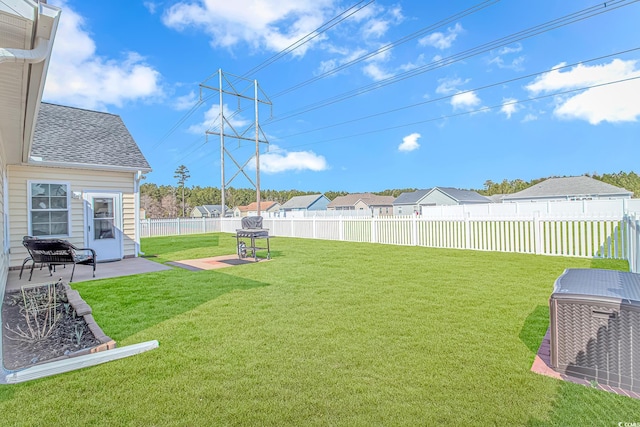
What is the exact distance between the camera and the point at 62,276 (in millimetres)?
6980

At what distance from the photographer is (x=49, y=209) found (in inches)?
334

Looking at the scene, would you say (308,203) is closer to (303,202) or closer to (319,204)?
(303,202)

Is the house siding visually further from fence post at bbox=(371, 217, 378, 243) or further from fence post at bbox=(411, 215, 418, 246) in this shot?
fence post at bbox=(411, 215, 418, 246)

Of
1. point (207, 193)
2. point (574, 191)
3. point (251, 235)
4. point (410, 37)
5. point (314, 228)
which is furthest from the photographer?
point (207, 193)

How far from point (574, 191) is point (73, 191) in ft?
123

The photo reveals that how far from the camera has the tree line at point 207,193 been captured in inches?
1819

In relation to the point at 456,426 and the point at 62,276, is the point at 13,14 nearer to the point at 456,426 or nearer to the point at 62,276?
the point at 456,426

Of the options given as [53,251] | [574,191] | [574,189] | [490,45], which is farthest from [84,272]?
[574,189]

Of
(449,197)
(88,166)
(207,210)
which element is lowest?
(88,166)

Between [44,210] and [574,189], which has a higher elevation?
[574,189]

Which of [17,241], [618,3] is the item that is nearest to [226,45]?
[17,241]

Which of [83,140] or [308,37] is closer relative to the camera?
[83,140]

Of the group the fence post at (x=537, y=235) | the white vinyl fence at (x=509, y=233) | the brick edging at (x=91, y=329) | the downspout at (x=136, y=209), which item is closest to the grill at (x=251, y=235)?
the downspout at (x=136, y=209)

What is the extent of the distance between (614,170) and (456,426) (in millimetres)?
66033
